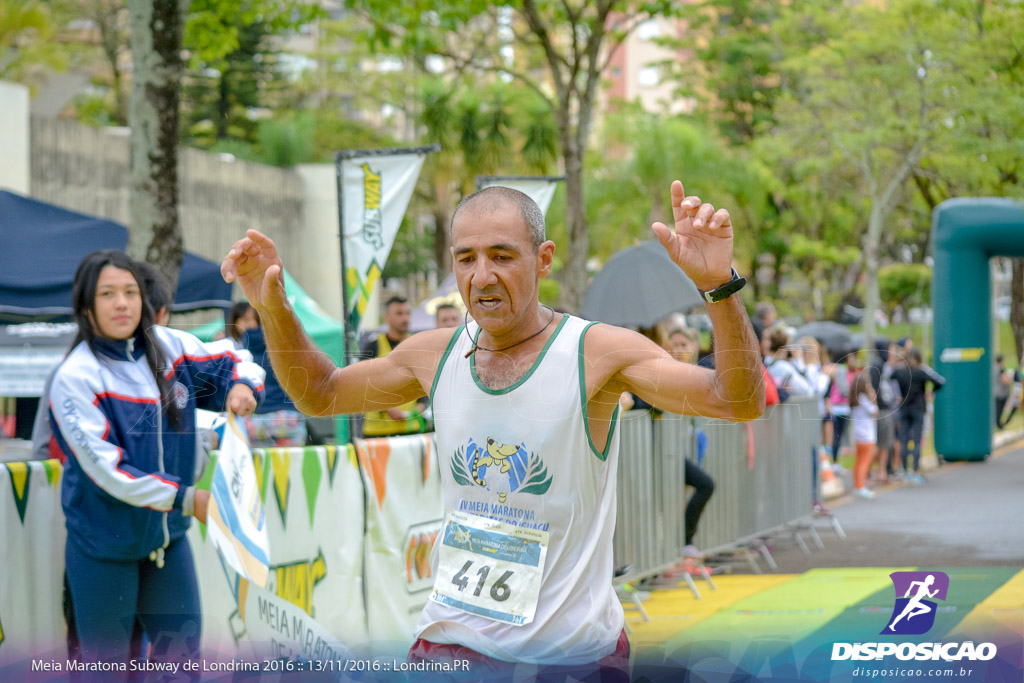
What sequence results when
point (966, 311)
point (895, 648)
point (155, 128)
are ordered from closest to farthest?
point (895, 648)
point (966, 311)
point (155, 128)

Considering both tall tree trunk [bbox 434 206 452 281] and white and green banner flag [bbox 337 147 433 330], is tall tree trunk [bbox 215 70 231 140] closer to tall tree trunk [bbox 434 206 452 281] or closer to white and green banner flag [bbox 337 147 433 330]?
tall tree trunk [bbox 434 206 452 281]

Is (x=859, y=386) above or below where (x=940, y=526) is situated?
above

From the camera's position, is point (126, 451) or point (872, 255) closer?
point (126, 451)

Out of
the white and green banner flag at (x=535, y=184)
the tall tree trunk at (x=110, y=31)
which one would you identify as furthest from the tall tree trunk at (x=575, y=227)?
the tall tree trunk at (x=110, y=31)

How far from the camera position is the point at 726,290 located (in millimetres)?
2043

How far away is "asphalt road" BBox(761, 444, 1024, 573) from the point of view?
6484 mm

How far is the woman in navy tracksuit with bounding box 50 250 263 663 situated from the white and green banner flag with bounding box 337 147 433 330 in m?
2.38

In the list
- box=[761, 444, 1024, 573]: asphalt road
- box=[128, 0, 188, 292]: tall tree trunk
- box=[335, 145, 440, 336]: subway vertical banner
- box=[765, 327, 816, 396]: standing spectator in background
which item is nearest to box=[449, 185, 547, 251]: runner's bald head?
box=[761, 444, 1024, 573]: asphalt road

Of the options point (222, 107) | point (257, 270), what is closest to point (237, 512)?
point (257, 270)

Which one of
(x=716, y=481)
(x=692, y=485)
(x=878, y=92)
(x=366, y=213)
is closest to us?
(x=366, y=213)

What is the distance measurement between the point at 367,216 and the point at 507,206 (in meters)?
4.16

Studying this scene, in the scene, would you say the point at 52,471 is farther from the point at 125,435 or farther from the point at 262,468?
the point at 262,468

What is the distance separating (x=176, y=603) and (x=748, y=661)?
2060mm

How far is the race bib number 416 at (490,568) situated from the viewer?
2299 millimetres
